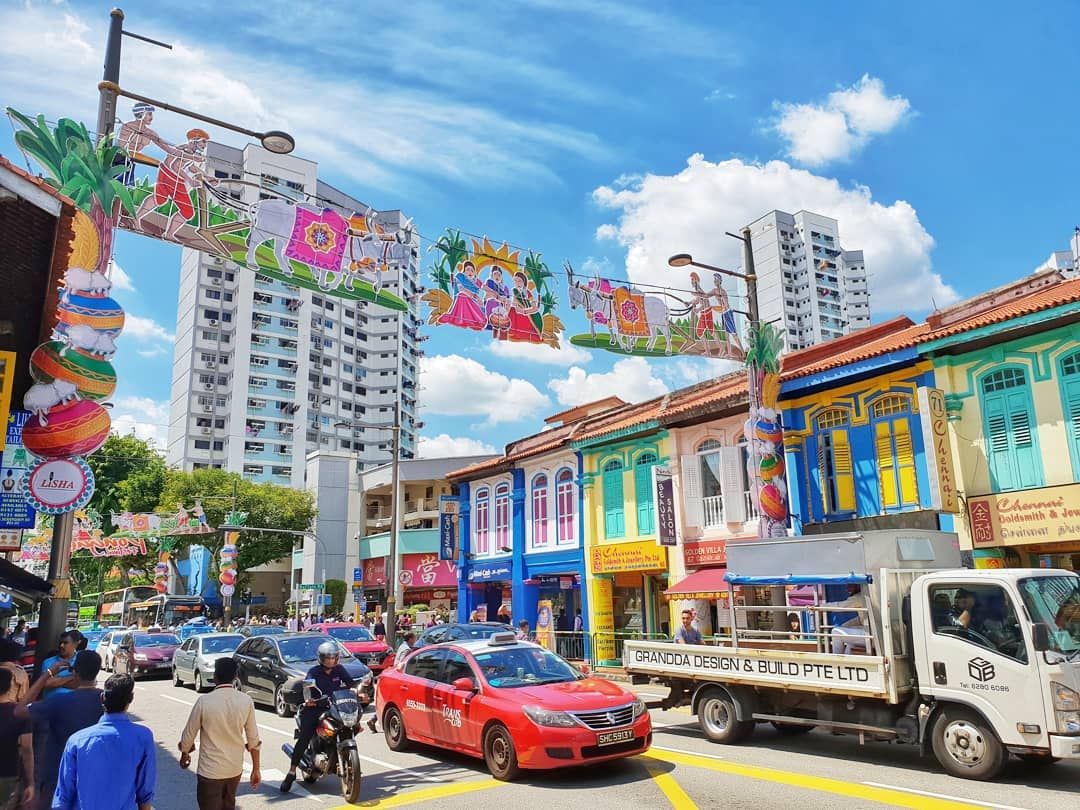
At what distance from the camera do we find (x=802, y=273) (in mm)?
121438

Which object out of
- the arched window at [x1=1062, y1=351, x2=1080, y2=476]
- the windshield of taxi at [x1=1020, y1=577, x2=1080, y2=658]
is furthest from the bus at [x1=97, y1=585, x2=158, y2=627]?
the windshield of taxi at [x1=1020, y1=577, x2=1080, y2=658]

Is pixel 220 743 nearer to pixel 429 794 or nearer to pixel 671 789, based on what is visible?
pixel 429 794

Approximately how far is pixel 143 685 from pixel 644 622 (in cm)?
1516

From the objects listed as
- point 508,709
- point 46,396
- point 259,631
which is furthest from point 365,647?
point 46,396

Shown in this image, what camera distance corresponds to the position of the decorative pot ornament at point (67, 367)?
9.62 meters

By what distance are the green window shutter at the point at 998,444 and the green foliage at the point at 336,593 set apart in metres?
48.8

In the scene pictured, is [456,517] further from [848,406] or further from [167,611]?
[167,611]

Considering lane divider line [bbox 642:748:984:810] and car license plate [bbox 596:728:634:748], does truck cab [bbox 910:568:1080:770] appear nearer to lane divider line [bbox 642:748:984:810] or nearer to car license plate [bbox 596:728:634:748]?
lane divider line [bbox 642:748:984:810]

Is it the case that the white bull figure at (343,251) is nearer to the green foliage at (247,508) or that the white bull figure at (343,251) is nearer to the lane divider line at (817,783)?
the lane divider line at (817,783)

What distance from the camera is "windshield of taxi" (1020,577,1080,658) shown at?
8.95 meters

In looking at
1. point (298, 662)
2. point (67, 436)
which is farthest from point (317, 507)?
point (67, 436)

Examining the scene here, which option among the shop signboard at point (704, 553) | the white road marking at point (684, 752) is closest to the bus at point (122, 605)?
the shop signboard at point (704, 553)

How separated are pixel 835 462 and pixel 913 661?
33.1ft

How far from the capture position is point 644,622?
83.9 feet
